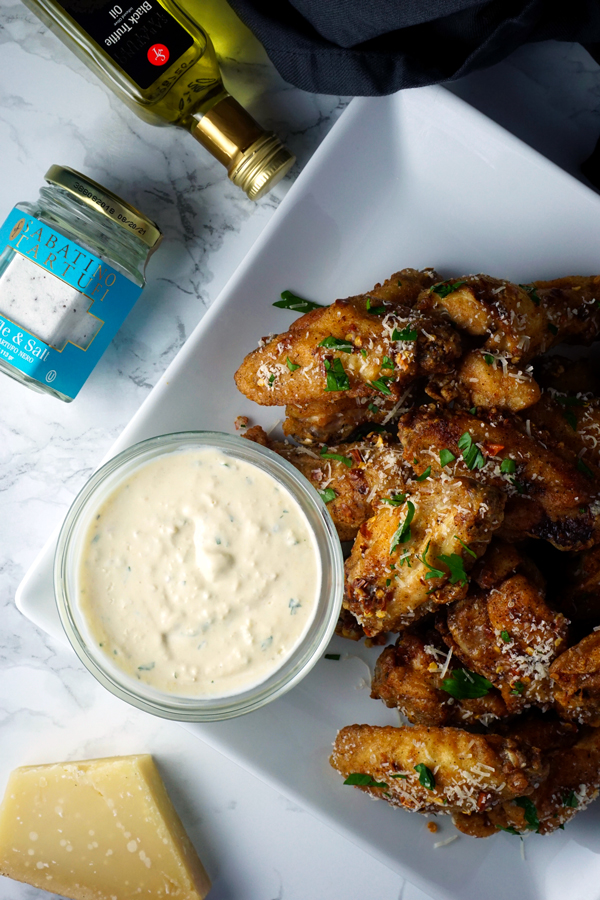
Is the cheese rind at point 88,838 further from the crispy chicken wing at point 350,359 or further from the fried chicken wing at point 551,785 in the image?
the crispy chicken wing at point 350,359

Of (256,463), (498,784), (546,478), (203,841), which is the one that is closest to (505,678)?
(498,784)

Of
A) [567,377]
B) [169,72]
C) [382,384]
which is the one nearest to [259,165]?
[169,72]

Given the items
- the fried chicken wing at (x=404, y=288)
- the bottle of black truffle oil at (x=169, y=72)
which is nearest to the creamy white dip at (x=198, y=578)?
the fried chicken wing at (x=404, y=288)

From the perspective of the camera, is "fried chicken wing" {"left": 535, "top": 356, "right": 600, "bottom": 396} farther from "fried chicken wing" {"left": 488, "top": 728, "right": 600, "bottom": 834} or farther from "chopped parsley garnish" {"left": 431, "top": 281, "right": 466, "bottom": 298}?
"fried chicken wing" {"left": 488, "top": 728, "right": 600, "bottom": 834}

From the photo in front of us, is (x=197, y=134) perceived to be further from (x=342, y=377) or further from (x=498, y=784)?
(x=498, y=784)

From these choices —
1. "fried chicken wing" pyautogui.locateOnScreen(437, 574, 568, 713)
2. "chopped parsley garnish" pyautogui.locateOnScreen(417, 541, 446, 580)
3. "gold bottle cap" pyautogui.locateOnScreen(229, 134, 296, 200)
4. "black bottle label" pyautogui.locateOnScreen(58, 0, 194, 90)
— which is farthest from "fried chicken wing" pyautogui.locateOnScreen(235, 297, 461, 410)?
"black bottle label" pyautogui.locateOnScreen(58, 0, 194, 90)

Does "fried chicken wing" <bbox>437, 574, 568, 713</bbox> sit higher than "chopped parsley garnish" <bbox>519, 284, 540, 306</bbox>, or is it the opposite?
"chopped parsley garnish" <bbox>519, 284, 540, 306</bbox>
